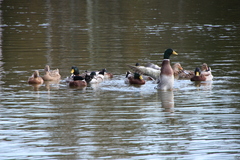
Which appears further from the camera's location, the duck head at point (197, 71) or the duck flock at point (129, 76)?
the duck head at point (197, 71)

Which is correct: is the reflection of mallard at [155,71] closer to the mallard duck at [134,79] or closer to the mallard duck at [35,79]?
the mallard duck at [134,79]

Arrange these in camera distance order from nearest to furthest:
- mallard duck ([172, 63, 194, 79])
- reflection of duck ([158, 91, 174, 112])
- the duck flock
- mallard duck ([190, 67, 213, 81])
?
reflection of duck ([158, 91, 174, 112])
the duck flock
mallard duck ([190, 67, 213, 81])
mallard duck ([172, 63, 194, 79])

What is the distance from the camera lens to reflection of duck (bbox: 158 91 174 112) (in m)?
15.6

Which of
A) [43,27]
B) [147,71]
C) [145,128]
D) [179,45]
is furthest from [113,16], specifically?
[145,128]

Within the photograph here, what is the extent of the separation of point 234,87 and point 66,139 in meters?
8.12

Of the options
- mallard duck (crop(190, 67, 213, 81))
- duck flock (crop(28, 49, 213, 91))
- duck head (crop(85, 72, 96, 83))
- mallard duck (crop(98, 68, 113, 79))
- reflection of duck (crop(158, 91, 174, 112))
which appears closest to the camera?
reflection of duck (crop(158, 91, 174, 112))

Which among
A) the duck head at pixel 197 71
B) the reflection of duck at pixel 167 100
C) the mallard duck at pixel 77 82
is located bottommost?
the reflection of duck at pixel 167 100

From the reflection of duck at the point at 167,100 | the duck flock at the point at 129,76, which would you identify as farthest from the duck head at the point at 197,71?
the reflection of duck at the point at 167,100

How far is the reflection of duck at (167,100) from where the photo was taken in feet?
51.1

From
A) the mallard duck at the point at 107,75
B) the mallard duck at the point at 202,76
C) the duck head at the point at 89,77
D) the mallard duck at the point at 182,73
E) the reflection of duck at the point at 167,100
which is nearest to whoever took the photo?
the reflection of duck at the point at 167,100

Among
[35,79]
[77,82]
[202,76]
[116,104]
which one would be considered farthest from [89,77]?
[116,104]

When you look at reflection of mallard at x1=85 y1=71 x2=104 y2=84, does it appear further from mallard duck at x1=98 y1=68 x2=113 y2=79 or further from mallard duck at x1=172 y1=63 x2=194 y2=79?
mallard duck at x1=172 y1=63 x2=194 y2=79

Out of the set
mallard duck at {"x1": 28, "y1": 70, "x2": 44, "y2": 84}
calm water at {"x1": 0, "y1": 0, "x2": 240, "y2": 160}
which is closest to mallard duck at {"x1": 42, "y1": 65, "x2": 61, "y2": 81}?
calm water at {"x1": 0, "y1": 0, "x2": 240, "y2": 160}

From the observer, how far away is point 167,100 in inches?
661
